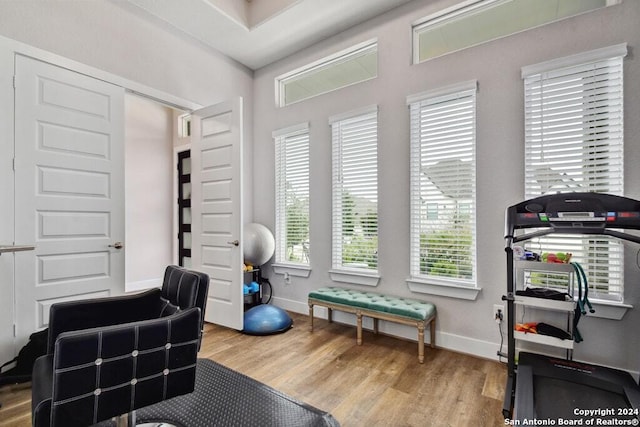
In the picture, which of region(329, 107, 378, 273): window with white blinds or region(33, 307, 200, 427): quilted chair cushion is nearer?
region(33, 307, 200, 427): quilted chair cushion

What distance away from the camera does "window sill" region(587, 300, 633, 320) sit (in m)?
2.17

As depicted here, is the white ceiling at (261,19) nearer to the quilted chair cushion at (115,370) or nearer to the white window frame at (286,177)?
the white window frame at (286,177)

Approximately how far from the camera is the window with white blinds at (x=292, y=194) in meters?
3.92

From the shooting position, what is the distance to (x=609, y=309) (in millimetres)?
2207

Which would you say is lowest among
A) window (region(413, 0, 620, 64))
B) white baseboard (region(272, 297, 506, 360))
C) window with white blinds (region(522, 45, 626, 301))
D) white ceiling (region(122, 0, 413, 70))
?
white baseboard (region(272, 297, 506, 360))

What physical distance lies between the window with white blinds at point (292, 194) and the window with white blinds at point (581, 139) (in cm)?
230

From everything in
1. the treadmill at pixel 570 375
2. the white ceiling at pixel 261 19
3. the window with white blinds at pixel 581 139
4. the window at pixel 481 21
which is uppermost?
the white ceiling at pixel 261 19

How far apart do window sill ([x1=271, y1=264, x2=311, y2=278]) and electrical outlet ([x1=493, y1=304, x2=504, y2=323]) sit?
1977mm

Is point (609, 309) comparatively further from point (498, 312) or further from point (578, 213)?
point (578, 213)

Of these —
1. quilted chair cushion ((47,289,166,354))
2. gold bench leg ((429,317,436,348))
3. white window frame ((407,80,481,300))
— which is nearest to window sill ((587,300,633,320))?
white window frame ((407,80,481,300))

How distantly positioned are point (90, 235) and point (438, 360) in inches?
126

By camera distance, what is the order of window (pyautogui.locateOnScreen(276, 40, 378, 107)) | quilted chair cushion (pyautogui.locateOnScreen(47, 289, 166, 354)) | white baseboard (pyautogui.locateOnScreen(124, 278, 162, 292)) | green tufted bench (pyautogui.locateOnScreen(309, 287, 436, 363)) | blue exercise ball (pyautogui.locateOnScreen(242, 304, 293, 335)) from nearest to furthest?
quilted chair cushion (pyautogui.locateOnScreen(47, 289, 166, 354))
green tufted bench (pyautogui.locateOnScreen(309, 287, 436, 363))
blue exercise ball (pyautogui.locateOnScreen(242, 304, 293, 335))
window (pyautogui.locateOnScreen(276, 40, 378, 107))
white baseboard (pyautogui.locateOnScreen(124, 278, 162, 292))

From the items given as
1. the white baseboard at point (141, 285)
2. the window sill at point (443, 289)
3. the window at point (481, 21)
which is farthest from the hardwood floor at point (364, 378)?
the window at point (481, 21)

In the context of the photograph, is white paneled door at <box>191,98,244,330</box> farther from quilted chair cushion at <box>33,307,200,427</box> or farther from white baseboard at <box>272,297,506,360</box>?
quilted chair cushion at <box>33,307,200,427</box>
